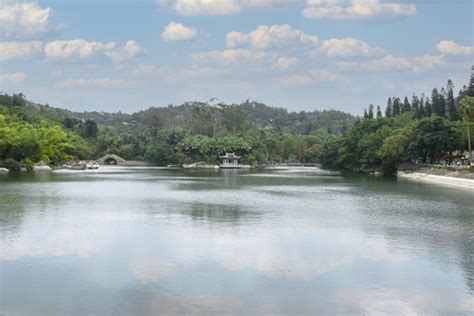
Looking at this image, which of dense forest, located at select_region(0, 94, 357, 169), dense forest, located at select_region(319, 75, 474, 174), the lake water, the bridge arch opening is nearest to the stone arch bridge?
the bridge arch opening

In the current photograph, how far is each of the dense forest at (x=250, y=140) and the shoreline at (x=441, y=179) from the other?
2.73 m

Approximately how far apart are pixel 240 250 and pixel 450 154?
55.0 meters

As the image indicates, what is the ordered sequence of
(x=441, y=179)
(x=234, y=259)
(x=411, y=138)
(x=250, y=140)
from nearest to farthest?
(x=234, y=259), (x=441, y=179), (x=411, y=138), (x=250, y=140)

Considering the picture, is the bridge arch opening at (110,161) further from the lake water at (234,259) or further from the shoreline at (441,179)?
the lake water at (234,259)

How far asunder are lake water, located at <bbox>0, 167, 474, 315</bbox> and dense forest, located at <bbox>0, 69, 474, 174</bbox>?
35.9 m

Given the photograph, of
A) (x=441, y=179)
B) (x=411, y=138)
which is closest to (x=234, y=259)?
(x=441, y=179)

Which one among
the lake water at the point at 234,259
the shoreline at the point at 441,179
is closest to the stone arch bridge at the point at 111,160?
the shoreline at the point at 441,179

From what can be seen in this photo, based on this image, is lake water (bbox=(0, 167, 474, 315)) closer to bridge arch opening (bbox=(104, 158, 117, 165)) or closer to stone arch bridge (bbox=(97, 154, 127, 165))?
stone arch bridge (bbox=(97, 154, 127, 165))

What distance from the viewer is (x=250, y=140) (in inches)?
4360

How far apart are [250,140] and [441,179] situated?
191ft

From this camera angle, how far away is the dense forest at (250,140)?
6581 cm

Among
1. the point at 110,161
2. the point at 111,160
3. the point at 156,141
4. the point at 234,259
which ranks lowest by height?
the point at 234,259

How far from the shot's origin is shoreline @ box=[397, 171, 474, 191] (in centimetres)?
4775

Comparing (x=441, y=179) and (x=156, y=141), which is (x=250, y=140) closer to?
(x=156, y=141)
